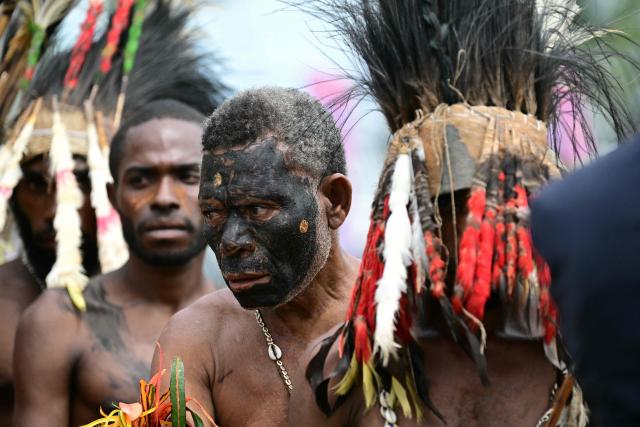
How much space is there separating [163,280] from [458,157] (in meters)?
2.71

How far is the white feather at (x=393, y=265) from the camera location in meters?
3.10

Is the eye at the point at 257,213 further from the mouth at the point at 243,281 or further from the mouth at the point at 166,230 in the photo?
the mouth at the point at 166,230

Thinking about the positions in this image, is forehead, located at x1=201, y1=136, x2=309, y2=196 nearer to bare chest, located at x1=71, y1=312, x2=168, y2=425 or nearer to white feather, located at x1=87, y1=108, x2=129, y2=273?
bare chest, located at x1=71, y1=312, x2=168, y2=425

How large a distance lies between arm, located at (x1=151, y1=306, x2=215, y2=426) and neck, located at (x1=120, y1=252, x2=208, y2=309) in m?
1.62

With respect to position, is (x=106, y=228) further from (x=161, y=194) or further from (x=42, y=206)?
(x=161, y=194)

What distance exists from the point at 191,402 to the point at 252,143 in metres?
0.76

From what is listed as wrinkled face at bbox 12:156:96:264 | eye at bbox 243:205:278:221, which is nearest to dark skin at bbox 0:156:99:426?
wrinkled face at bbox 12:156:96:264

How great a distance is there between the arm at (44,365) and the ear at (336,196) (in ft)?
6.04

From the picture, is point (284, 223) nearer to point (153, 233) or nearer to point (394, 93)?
point (394, 93)

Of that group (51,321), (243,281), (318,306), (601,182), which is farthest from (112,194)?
(601,182)

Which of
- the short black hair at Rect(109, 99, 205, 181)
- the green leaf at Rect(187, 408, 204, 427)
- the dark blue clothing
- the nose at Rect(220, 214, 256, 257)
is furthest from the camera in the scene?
the short black hair at Rect(109, 99, 205, 181)

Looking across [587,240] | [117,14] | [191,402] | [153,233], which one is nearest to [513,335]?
[191,402]

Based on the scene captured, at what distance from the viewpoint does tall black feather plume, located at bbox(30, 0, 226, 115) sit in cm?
673

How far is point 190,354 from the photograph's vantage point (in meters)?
3.95
